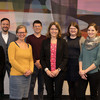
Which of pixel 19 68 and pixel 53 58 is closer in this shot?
pixel 19 68

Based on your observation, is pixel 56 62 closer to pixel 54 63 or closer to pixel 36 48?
pixel 54 63

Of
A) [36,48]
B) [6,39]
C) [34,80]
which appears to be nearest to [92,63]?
[36,48]

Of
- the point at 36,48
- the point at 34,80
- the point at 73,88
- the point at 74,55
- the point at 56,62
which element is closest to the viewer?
the point at 56,62

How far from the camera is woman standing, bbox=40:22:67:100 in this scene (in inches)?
91.8

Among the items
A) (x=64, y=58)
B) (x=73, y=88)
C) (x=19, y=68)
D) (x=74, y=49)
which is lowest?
(x=73, y=88)

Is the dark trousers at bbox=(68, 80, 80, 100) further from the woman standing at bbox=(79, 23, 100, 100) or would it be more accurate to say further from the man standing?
the man standing

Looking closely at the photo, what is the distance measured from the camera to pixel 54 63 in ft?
7.72

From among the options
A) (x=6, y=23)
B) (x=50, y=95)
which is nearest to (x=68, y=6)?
(x=6, y=23)

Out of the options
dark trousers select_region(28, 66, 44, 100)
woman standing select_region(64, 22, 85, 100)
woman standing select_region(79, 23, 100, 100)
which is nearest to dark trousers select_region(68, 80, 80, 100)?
woman standing select_region(64, 22, 85, 100)

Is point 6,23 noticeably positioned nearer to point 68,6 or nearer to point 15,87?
point 15,87

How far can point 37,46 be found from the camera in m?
2.84

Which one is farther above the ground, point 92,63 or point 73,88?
point 92,63

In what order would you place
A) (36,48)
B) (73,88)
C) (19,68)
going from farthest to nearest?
1. (36,48)
2. (73,88)
3. (19,68)

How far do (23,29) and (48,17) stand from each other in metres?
1.46
